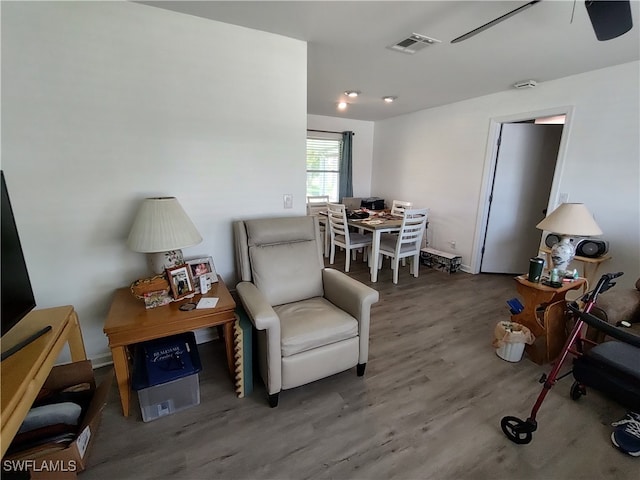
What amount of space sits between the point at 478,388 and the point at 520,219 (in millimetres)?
2846

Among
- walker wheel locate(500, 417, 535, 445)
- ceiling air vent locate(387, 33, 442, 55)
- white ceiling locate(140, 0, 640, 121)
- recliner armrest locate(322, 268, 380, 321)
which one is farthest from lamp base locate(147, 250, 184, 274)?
ceiling air vent locate(387, 33, 442, 55)

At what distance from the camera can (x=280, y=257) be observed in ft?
7.18

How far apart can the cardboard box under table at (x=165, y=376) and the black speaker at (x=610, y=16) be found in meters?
2.52

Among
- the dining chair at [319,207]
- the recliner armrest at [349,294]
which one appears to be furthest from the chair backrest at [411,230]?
the recliner armrest at [349,294]

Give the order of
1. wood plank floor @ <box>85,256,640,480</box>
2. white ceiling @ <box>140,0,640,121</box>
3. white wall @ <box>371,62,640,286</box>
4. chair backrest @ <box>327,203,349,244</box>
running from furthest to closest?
chair backrest @ <box>327,203,349,244</box>, white wall @ <box>371,62,640,286</box>, white ceiling @ <box>140,0,640,121</box>, wood plank floor @ <box>85,256,640,480</box>

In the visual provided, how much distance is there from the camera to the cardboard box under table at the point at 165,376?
157cm

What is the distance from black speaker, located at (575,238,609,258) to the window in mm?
3697

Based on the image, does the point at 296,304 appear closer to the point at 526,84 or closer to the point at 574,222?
the point at 574,222

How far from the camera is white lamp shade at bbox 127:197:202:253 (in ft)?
5.54

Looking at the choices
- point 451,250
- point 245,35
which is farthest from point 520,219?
point 245,35

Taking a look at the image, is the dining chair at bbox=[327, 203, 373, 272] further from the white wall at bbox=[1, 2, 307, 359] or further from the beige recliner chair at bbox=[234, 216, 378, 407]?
the white wall at bbox=[1, 2, 307, 359]

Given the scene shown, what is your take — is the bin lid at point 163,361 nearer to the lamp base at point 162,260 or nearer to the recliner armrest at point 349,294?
the lamp base at point 162,260

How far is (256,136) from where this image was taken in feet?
7.36

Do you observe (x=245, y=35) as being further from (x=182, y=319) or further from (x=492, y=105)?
(x=492, y=105)
